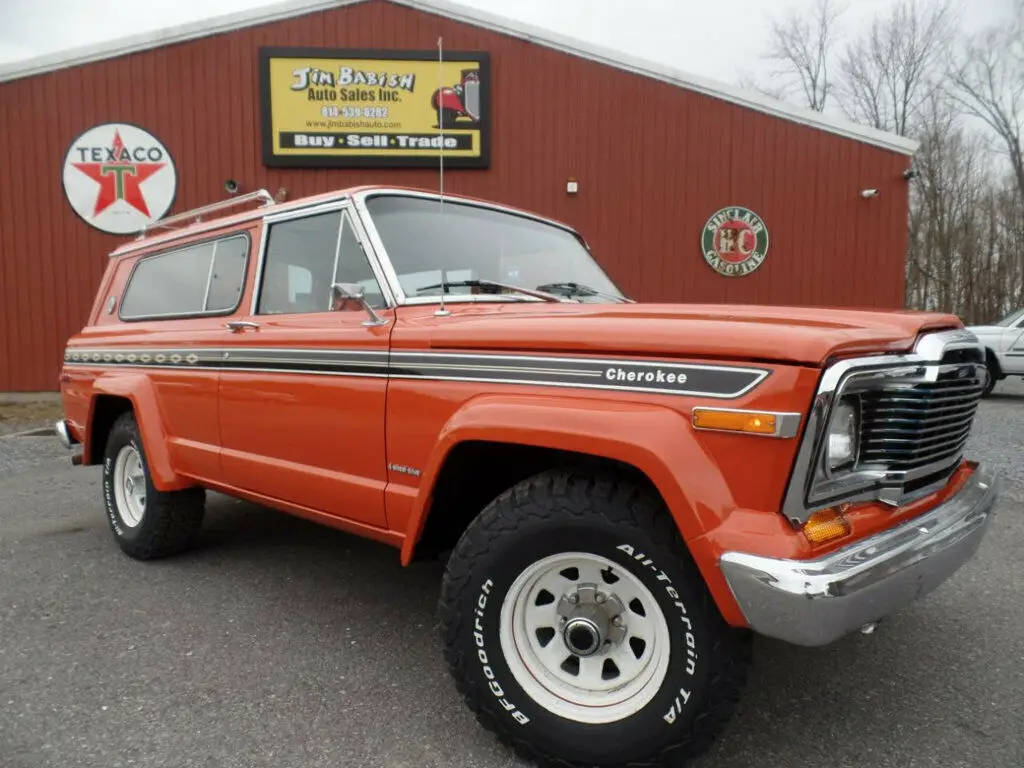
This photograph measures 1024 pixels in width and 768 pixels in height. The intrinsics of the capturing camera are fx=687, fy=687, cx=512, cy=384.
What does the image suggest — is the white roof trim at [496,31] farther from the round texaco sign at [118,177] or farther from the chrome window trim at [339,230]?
the chrome window trim at [339,230]

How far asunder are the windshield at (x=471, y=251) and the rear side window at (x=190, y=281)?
96cm

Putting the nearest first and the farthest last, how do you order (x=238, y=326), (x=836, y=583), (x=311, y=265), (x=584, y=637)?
(x=836, y=583), (x=584, y=637), (x=311, y=265), (x=238, y=326)

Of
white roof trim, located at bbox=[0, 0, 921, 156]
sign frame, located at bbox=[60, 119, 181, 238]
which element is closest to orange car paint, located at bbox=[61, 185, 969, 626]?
sign frame, located at bbox=[60, 119, 181, 238]

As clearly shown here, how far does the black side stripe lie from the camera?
5.74 feet

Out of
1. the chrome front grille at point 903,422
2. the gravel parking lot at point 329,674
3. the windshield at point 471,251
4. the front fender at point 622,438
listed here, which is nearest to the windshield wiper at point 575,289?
the windshield at point 471,251

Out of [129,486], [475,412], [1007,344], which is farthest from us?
[1007,344]

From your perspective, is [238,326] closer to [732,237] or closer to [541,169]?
[541,169]

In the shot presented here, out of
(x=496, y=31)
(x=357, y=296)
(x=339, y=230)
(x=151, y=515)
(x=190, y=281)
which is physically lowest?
(x=151, y=515)

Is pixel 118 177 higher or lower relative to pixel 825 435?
higher

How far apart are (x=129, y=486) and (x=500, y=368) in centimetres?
297

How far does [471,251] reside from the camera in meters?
2.93

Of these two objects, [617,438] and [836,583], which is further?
[617,438]

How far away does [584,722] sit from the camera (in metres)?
1.92

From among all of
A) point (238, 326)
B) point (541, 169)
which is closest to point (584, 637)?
point (238, 326)
